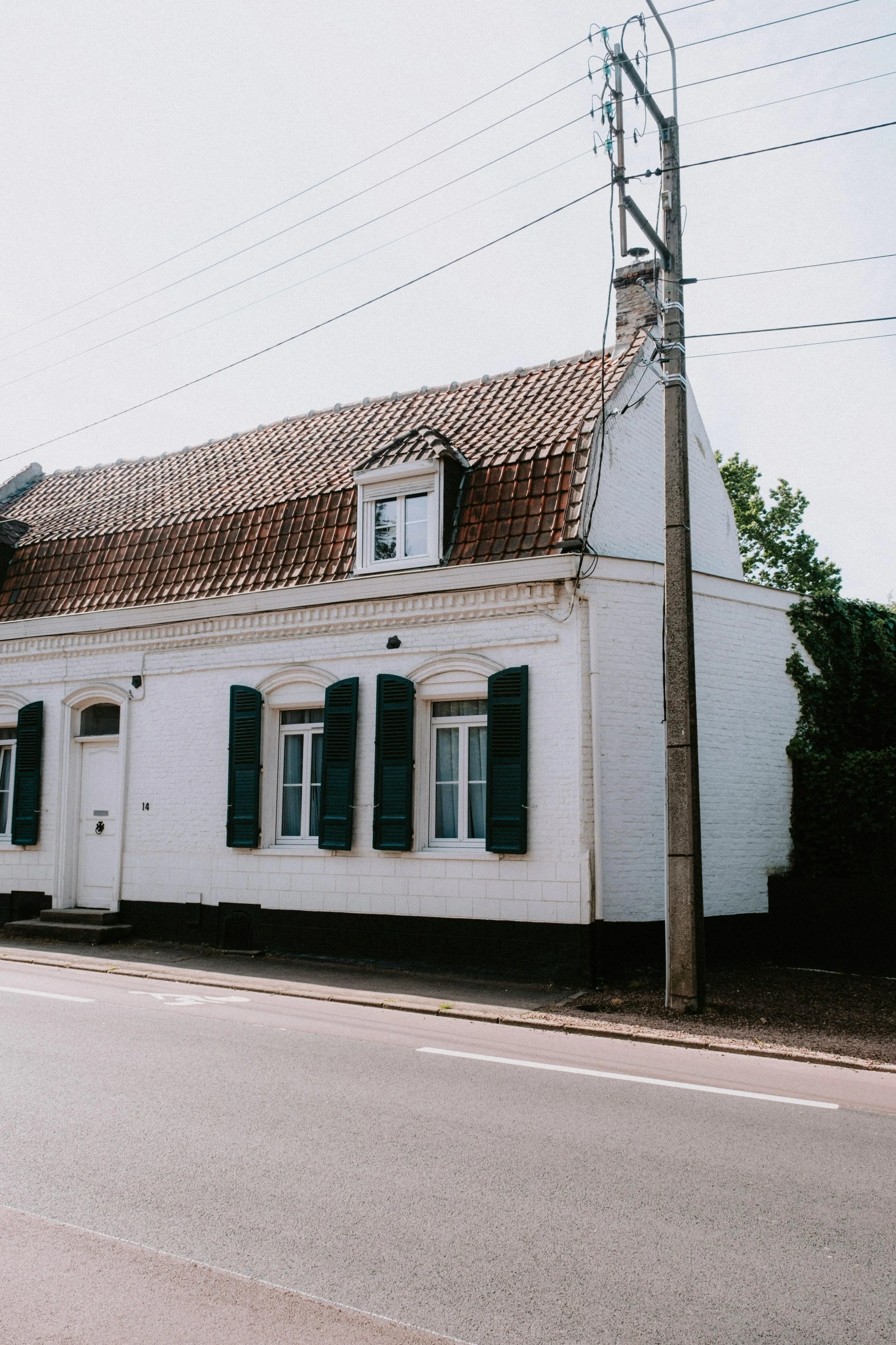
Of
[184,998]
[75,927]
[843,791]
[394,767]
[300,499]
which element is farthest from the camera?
[75,927]

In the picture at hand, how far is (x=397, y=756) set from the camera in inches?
527

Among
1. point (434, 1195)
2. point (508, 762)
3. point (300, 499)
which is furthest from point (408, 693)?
point (434, 1195)

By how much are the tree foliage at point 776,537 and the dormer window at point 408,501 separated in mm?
24689

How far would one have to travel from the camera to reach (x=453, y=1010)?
408 inches

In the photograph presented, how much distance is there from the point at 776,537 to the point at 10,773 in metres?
27.5

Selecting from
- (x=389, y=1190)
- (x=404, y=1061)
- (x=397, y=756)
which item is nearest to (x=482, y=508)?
(x=397, y=756)

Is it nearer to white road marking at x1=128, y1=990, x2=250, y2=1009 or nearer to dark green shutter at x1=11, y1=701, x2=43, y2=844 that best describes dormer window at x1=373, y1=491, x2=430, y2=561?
white road marking at x1=128, y1=990, x2=250, y2=1009

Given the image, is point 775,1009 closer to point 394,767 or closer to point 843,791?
point 843,791

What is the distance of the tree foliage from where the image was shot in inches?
1458

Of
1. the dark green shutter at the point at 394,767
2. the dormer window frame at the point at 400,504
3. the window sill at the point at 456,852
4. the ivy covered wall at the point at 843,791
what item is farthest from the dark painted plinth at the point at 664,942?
the dormer window frame at the point at 400,504

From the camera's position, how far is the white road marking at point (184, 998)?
35.0 ft

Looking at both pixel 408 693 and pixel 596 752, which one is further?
pixel 408 693

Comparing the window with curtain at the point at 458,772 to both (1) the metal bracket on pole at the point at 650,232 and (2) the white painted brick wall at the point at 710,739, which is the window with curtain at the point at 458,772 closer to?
(2) the white painted brick wall at the point at 710,739

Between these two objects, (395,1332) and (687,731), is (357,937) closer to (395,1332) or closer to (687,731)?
(687,731)
